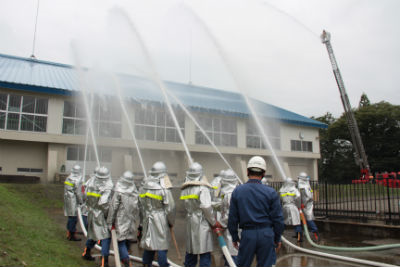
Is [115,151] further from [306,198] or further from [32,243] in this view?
[32,243]

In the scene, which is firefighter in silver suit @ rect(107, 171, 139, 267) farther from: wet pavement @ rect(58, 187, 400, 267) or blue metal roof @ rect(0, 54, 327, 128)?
blue metal roof @ rect(0, 54, 327, 128)

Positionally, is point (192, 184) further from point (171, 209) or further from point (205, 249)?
point (205, 249)

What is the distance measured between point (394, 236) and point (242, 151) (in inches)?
856

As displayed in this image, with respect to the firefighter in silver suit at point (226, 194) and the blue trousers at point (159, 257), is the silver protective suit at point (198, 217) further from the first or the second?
the firefighter in silver suit at point (226, 194)

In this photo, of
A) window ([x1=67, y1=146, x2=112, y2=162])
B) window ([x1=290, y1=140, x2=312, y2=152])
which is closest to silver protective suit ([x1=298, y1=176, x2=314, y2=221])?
window ([x1=67, y1=146, x2=112, y2=162])

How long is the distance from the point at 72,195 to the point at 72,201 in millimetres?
226

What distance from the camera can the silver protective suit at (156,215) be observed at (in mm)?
5992

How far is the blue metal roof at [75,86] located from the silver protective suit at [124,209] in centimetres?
1325

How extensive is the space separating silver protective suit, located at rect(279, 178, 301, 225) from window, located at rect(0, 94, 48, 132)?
20166mm

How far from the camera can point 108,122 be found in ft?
80.7

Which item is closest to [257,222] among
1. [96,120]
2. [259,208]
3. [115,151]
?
[259,208]

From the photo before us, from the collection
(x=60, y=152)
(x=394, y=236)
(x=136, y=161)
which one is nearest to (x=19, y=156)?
(x=60, y=152)

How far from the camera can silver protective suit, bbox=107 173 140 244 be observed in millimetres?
6598

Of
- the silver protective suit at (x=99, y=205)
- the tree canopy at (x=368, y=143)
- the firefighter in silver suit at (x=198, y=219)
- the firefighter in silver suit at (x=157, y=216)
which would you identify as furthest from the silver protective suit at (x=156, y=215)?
the tree canopy at (x=368, y=143)
